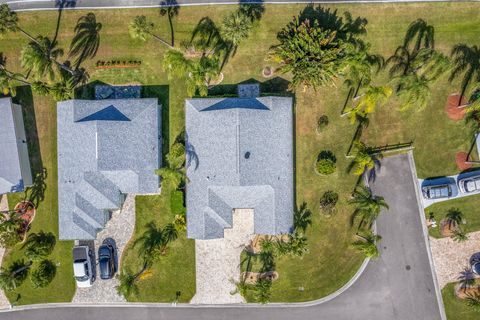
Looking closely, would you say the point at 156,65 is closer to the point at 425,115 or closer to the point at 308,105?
the point at 308,105

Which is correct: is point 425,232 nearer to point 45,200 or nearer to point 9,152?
point 45,200

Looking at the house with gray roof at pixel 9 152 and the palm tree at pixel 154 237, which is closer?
the house with gray roof at pixel 9 152

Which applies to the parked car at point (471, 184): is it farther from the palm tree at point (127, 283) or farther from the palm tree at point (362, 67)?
the palm tree at point (127, 283)

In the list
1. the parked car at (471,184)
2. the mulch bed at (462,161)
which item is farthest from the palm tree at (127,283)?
the mulch bed at (462,161)

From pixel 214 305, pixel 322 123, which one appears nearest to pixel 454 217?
pixel 322 123

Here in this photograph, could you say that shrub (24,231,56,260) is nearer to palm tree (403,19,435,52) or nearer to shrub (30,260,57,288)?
shrub (30,260,57,288)

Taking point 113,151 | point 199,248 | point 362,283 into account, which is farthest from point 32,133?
point 362,283
